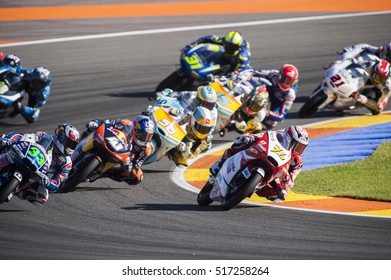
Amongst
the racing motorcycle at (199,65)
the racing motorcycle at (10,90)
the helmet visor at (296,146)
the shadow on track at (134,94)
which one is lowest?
the shadow on track at (134,94)

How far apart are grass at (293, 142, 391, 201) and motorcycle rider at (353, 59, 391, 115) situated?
365cm

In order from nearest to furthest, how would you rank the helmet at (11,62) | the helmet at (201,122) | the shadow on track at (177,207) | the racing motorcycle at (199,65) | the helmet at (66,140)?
the shadow on track at (177,207) → the helmet at (66,140) → the helmet at (201,122) → the helmet at (11,62) → the racing motorcycle at (199,65)

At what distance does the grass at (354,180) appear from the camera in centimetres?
1593

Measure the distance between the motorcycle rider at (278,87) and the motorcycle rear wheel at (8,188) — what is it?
7936 mm

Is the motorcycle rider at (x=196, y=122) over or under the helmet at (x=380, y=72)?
over

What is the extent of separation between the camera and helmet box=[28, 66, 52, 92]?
20.6 m

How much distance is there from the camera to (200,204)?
15.0 m

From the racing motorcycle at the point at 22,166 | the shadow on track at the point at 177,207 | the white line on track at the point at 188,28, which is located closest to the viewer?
the racing motorcycle at the point at 22,166

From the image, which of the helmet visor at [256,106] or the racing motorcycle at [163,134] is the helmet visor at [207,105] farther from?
the helmet visor at [256,106]

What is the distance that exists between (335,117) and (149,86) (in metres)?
5.02

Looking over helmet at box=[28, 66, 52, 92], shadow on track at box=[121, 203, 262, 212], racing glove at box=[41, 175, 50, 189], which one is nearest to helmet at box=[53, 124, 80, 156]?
racing glove at box=[41, 175, 50, 189]

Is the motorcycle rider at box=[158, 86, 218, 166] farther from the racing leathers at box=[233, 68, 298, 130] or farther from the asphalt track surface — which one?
the racing leathers at box=[233, 68, 298, 130]

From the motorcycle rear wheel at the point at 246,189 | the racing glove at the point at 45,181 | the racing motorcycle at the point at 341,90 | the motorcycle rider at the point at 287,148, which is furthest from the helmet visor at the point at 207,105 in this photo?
the racing motorcycle at the point at 341,90
